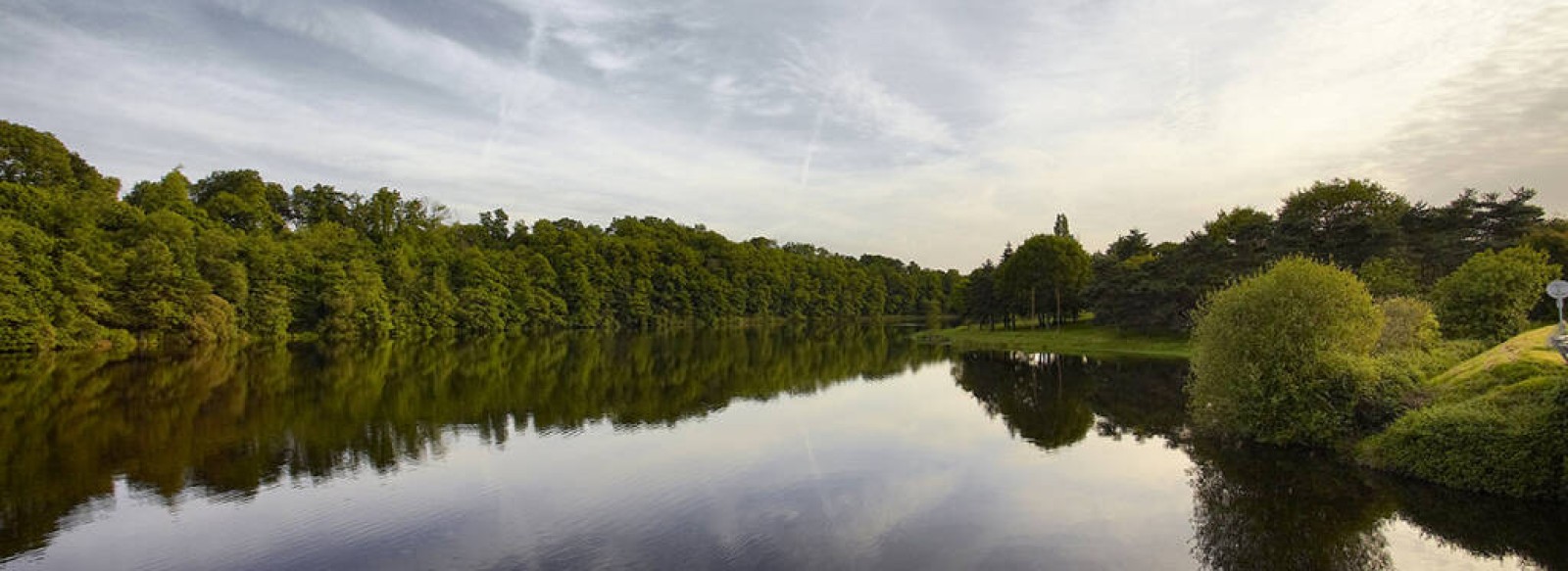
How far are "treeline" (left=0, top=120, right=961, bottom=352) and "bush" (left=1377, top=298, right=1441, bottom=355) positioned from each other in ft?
244

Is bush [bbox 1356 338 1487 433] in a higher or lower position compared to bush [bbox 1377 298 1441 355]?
lower

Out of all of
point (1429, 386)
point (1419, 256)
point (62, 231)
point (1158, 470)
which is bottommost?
point (1158, 470)

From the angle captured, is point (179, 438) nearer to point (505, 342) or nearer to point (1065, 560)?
point (1065, 560)

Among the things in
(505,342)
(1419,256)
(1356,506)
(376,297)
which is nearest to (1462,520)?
(1356,506)

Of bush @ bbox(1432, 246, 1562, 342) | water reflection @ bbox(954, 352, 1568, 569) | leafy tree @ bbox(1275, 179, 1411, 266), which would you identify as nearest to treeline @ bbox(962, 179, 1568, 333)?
leafy tree @ bbox(1275, 179, 1411, 266)

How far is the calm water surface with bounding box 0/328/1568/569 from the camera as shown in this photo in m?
13.5

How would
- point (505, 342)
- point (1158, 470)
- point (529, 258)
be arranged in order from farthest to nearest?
point (529, 258), point (505, 342), point (1158, 470)

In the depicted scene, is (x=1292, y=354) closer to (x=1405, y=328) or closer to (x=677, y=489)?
(x=1405, y=328)

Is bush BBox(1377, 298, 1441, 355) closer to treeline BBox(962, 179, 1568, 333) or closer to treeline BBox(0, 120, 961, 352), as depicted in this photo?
treeline BBox(962, 179, 1568, 333)

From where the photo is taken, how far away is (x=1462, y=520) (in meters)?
15.2

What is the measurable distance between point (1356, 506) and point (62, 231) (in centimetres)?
7994

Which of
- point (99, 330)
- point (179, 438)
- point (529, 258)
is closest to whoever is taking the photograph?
point (179, 438)

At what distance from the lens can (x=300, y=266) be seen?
76.9 metres

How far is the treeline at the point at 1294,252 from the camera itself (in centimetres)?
4500
